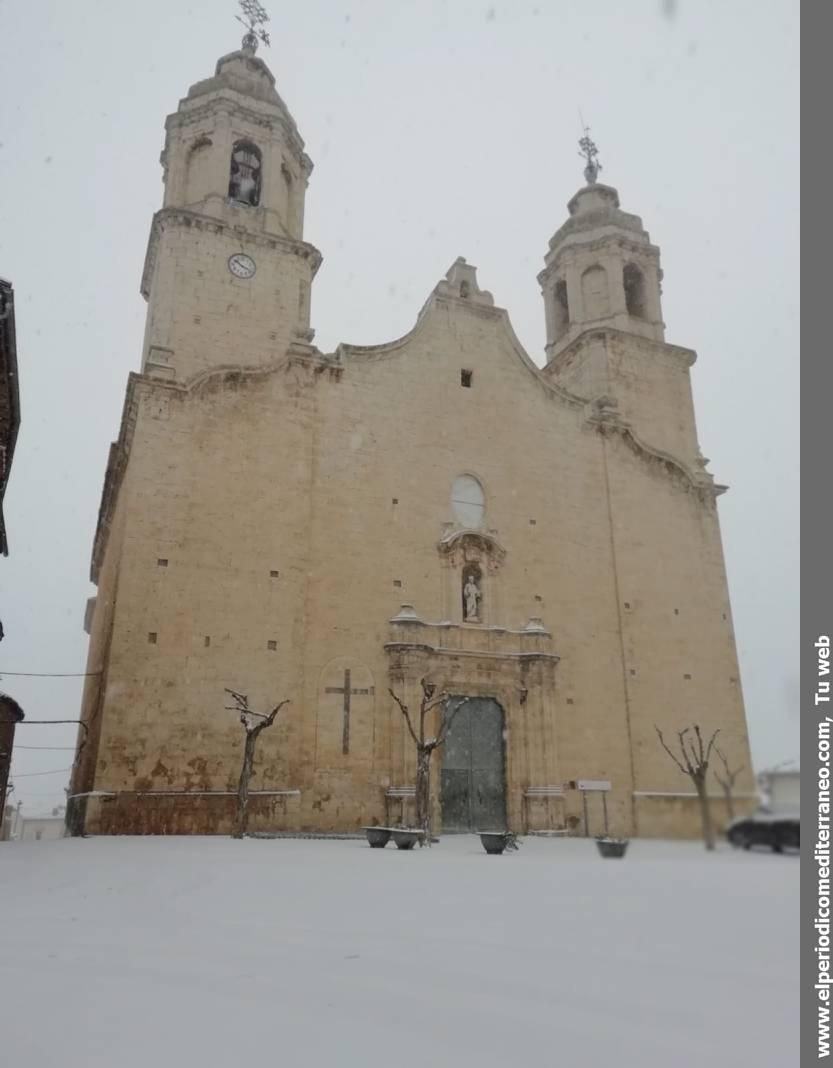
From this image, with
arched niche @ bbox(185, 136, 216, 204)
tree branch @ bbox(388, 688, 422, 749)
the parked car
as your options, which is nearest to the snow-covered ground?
the parked car

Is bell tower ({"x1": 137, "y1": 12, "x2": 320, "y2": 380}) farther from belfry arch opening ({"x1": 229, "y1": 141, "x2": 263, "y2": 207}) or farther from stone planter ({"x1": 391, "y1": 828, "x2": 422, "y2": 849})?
stone planter ({"x1": 391, "y1": 828, "x2": 422, "y2": 849})

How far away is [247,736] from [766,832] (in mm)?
16066

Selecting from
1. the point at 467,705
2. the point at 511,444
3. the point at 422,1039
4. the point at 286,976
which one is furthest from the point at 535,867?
the point at 511,444

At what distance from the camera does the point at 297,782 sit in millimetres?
17906

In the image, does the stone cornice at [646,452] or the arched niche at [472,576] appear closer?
the arched niche at [472,576]

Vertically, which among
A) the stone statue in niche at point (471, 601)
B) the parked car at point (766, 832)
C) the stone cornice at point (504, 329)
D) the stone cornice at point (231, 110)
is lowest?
the parked car at point (766, 832)

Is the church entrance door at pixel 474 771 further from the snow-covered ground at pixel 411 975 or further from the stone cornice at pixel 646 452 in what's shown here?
the snow-covered ground at pixel 411 975

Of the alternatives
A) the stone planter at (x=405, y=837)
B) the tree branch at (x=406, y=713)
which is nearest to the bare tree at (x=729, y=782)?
the stone planter at (x=405, y=837)

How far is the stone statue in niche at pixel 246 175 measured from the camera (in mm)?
24688

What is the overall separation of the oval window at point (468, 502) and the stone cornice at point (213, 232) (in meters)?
8.35

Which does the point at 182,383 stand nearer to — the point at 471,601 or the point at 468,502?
the point at 468,502

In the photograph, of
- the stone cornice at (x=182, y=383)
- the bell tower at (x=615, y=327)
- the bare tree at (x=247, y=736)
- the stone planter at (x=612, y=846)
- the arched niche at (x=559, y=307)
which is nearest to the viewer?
the stone planter at (x=612, y=846)

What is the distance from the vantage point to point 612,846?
7.47 feet

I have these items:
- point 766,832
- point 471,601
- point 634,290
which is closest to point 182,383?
point 471,601
